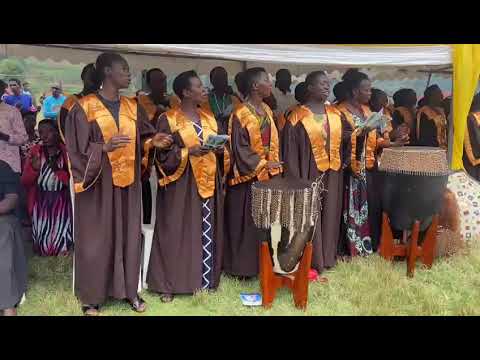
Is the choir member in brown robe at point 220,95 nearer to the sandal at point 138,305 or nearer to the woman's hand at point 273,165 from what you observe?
the woman's hand at point 273,165

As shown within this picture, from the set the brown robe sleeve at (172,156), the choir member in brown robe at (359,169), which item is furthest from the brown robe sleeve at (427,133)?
the brown robe sleeve at (172,156)

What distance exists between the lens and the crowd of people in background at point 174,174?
147 inches

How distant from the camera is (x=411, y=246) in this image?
4.68 metres

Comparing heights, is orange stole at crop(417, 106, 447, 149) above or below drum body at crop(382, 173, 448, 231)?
above

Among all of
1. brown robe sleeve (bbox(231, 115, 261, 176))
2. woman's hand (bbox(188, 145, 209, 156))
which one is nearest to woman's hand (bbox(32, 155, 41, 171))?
woman's hand (bbox(188, 145, 209, 156))

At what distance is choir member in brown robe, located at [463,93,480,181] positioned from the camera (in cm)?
588

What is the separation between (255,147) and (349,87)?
1409 mm

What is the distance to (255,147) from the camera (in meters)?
4.39

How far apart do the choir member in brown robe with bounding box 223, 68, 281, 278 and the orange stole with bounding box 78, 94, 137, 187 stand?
0.96m

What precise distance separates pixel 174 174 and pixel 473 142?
393cm

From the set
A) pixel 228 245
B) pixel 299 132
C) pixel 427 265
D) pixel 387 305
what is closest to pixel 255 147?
pixel 299 132

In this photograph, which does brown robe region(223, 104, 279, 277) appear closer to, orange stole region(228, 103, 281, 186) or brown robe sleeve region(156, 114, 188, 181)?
orange stole region(228, 103, 281, 186)

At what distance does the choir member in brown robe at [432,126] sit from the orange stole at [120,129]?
4174 millimetres

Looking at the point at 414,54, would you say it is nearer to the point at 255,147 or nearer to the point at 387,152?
the point at 387,152
